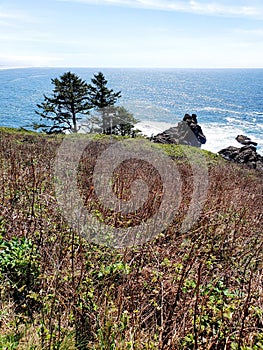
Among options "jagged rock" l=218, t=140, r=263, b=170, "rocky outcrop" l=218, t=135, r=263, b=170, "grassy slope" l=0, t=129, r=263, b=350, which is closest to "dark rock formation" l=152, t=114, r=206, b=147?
"rocky outcrop" l=218, t=135, r=263, b=170

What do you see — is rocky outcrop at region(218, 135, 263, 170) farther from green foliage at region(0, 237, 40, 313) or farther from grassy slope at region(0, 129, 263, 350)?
green foliage at region(0, 237, 40, 313)

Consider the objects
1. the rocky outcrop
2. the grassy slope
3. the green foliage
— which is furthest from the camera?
the rocky outcrop

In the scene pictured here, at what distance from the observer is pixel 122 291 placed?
7.95 feet

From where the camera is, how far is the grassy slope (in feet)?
7.76

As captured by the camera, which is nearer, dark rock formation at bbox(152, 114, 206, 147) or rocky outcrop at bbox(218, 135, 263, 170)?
rocky outcrop at bbox(218, 135, 263, 170)

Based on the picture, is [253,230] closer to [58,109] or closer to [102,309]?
[102,309]

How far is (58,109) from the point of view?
97.7 ft

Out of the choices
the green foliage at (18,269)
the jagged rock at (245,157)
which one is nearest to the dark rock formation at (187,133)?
the jagged rock at (245,157)

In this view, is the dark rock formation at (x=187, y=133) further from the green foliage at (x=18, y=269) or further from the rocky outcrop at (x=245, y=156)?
the green foliage at (x=18, y=269)

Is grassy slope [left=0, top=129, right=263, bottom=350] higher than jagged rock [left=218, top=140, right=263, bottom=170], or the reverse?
grassy slope [left=0, top=129, right=263, bottom=350]

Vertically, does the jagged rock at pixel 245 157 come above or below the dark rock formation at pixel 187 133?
below

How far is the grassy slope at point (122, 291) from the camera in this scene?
7.76 ft

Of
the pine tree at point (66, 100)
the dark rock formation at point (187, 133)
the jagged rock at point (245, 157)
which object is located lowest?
the jagged rock at point (245, 157)

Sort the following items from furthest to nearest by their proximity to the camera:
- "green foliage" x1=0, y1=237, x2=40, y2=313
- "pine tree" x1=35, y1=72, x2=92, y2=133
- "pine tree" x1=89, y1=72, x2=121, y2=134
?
"pine tree" x1=89, y1=72, x2=121, y2=134 < "pine tree" x1=35, y1=72, x2=92, y2=133 < "green foliage" x1=0, y1=237, x2=40, y2=313
